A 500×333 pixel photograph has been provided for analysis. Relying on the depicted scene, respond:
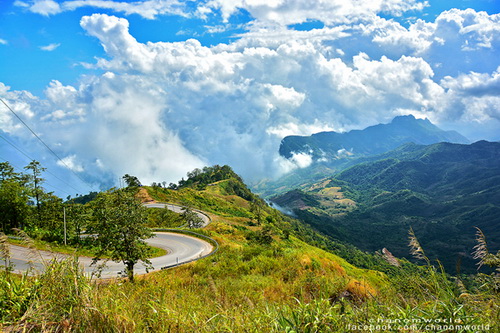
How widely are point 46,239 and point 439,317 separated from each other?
149 feet

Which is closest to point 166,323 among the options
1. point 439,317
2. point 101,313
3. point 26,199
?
point 101,313

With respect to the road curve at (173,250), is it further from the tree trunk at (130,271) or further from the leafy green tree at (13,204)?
the leafy green tree at (13,204)

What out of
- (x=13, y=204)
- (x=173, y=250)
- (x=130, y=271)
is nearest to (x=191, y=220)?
(x=173, y=250)

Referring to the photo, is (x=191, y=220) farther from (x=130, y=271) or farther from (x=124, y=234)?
(x=130, y=271)

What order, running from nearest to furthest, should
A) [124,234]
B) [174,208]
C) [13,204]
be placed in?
[124,234], [13,204], [174,208]

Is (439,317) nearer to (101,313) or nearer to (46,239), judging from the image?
(101,313)

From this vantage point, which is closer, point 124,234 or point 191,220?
point 124,234

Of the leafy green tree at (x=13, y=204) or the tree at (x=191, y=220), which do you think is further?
the tree at (x=191, y=220)

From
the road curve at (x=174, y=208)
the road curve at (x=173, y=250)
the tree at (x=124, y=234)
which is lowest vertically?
the road curve at (x=173, y=250)

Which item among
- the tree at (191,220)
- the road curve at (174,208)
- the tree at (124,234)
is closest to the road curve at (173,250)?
the tree at (124,234)

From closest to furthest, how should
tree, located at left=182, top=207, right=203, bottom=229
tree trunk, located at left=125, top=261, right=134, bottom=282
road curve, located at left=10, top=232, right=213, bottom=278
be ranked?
tree trunk, located at left=125, top=261, right=134, bottom=282 → road curve, located at left=10, top=232, right=213, bottom=278 → tree, located at left=182, top=207, right=203, bottom=229

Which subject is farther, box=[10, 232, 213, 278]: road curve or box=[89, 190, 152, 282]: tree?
box=[10, 232, 213, 278]: road curve

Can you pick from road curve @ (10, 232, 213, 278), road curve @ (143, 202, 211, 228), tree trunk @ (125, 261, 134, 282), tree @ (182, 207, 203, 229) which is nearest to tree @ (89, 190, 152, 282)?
tree trunk @ (125, 261, 134, 282)

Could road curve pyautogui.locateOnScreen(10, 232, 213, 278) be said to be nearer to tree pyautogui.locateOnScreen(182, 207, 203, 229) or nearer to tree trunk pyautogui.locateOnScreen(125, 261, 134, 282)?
tree trunk pyautogui.locateOnScreen(125, 261, 134, 282)
